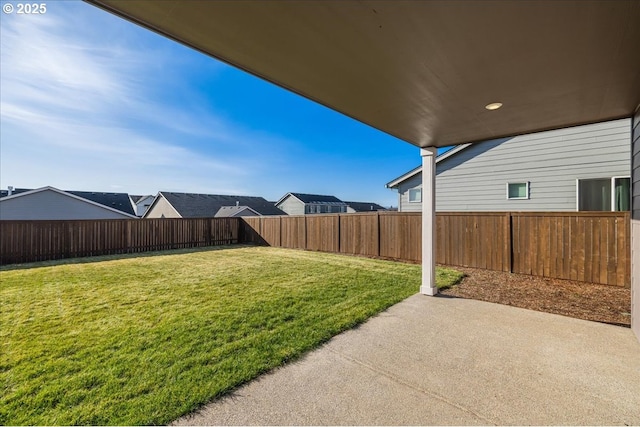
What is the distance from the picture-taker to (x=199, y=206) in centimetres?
2612

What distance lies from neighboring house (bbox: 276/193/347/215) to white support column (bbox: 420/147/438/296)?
2844 cm

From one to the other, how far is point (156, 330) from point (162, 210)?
26.4m

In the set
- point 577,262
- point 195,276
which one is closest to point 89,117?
point 195,276

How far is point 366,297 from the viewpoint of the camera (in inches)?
178

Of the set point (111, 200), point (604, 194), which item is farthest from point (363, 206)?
point (604, 194)

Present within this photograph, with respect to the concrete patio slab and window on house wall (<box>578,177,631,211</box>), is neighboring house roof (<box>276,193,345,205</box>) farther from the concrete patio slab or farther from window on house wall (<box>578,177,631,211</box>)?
the concrete patio slab

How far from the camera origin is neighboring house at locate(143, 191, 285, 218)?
24106mm

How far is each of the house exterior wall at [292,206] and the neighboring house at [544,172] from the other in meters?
24.0

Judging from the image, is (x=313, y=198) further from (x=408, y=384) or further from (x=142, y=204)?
(x=408, y=384)

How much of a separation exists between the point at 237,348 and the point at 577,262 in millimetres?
6626

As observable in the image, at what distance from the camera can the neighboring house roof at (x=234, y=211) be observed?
25.6 m

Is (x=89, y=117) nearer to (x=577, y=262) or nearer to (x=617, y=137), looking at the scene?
(x=577, y=262)

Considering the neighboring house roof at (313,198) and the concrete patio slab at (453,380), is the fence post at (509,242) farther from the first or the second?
the neighboring house roof at (313,198)

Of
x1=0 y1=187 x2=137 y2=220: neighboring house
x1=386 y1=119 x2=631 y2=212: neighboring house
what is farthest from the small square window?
x1=0 y1=187 x2=137 y2=220: neighboring house
